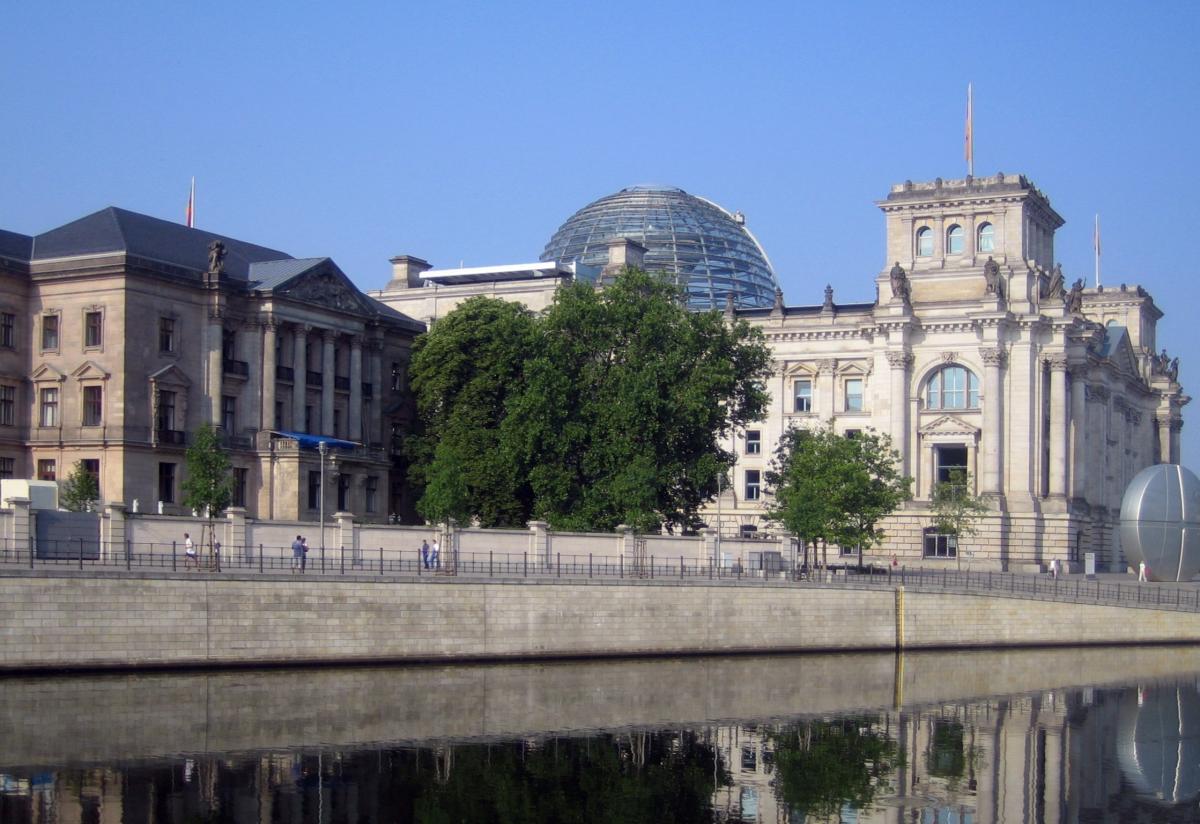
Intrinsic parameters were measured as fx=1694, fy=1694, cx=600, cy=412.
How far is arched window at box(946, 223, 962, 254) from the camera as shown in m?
116

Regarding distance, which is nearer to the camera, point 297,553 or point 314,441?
point 297,553

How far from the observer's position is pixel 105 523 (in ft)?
189

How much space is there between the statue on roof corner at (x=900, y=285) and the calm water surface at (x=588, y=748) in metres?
54.6

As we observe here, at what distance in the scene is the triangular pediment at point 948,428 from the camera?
367 ft

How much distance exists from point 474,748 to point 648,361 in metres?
41.7

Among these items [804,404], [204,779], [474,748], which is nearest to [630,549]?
[474,748]

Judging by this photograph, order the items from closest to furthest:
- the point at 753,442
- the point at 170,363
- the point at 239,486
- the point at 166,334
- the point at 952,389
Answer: the point at 170,363 → the point at 166,334 → the point at 239,486 → the point at 952,389 → the point at 753,442

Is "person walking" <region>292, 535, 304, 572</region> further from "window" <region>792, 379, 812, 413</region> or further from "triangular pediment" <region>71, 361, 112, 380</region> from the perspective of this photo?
"window" <region>792, 379, 812, 413</region>

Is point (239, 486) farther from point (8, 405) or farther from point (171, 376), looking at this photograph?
point (8, 405)

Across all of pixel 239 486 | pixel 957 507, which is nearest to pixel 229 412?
pixel 239 486

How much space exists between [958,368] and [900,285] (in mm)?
6754

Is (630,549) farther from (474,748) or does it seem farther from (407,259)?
(407,259)

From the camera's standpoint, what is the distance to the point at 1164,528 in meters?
95.9

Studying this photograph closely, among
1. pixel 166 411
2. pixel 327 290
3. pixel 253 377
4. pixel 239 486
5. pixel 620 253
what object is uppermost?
pixel 620 253
